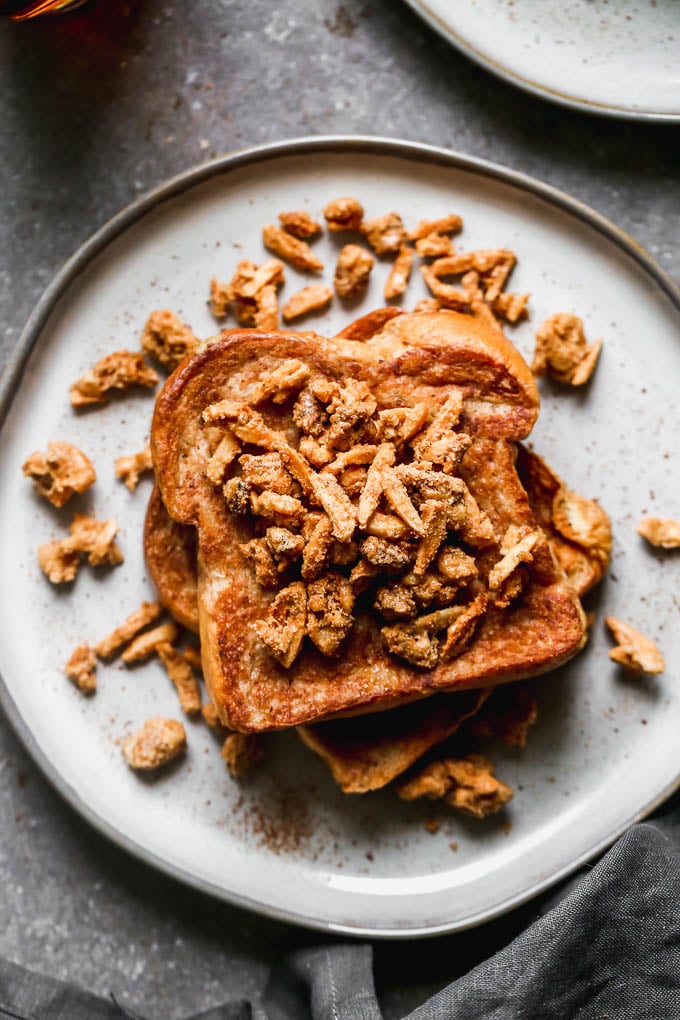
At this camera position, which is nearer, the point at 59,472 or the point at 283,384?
the point at 283,384

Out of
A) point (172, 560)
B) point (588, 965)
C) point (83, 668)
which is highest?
point (172, 560)

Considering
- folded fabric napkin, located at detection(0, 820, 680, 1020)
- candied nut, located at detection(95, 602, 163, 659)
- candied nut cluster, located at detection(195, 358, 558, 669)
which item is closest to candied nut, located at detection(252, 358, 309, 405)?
candied nut cluster, located at detection(195, 358, 558, 669)

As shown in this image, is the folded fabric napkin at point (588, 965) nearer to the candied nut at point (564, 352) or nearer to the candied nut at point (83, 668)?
the candied nut at point (83, 668)

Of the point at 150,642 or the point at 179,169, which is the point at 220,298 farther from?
the point at 150,642

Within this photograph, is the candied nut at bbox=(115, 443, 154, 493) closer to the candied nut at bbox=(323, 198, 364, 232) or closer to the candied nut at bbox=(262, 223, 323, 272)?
the candied nut at bbox=(262, 223, 323, 272)

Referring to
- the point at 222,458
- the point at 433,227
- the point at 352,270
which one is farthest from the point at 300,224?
the point at 222,458

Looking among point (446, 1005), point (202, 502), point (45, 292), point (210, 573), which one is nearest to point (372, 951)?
point (446, 1005)
